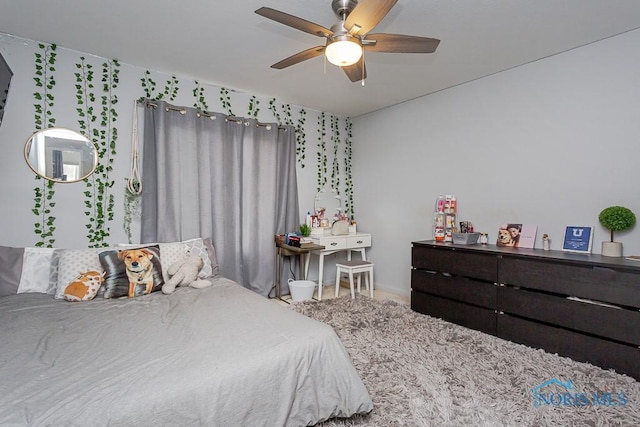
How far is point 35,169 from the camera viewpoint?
8.70 feet

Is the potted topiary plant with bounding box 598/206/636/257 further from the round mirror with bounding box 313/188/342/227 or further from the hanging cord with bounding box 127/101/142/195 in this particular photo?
the hanging cord with bounding box 127/101/142/195

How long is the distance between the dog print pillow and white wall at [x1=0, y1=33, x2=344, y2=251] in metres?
0.61

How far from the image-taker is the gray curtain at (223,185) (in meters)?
3.17

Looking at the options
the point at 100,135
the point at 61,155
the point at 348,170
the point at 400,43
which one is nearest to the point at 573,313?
the point at 400,43

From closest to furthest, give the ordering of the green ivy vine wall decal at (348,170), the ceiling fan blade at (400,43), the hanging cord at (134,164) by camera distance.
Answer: the ceiling fan blade at (400,43)
the hanging cord at (134,164)
the green ivy vine wall decal at (348,170)

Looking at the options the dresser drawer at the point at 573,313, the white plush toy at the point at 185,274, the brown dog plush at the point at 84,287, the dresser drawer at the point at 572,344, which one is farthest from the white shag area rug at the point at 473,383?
the brown dog plush at the point at 84,287

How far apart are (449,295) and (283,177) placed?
7.64 feet

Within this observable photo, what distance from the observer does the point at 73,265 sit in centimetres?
241

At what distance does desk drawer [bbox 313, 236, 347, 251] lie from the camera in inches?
153

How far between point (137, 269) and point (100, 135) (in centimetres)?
138

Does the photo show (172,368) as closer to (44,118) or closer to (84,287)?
(84,287)

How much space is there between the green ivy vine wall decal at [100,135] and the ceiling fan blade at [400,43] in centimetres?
244

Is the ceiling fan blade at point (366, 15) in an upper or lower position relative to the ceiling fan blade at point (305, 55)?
lower

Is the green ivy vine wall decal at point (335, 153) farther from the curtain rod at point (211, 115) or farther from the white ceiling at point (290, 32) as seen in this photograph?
the white ceiling at point (290, 32)
